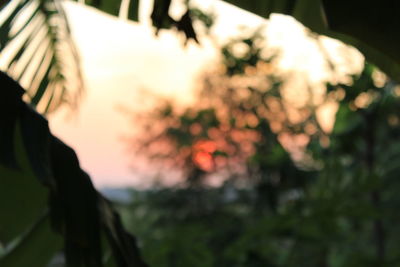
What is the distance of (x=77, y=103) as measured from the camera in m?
1.54

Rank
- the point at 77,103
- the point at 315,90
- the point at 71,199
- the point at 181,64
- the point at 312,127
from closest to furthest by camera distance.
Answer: the point at 71,199
the point at 77,103
the point at 315,90
the point at 312,127
the point at 181,64

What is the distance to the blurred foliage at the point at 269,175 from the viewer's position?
1.84 meters

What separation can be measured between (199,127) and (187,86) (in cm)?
68

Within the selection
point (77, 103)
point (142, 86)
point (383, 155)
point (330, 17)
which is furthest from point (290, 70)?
point (330, 17)

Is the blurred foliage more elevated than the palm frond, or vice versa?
the palm frond

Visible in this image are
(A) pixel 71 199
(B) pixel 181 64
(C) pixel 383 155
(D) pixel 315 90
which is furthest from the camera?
(B) pixel 181 64

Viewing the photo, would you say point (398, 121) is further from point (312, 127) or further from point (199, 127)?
point (199, 127)

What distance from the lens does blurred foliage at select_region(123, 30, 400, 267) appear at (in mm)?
1838

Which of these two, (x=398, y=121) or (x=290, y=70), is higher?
(x=290, y=70)

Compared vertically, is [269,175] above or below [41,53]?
below

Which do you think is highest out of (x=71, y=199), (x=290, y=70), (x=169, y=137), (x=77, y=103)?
(x=71, y=199)

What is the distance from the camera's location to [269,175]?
347cm

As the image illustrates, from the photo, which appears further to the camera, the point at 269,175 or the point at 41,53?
the point at 269,175

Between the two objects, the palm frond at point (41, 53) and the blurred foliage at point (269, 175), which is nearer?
the palm frond at point (41, 53)
